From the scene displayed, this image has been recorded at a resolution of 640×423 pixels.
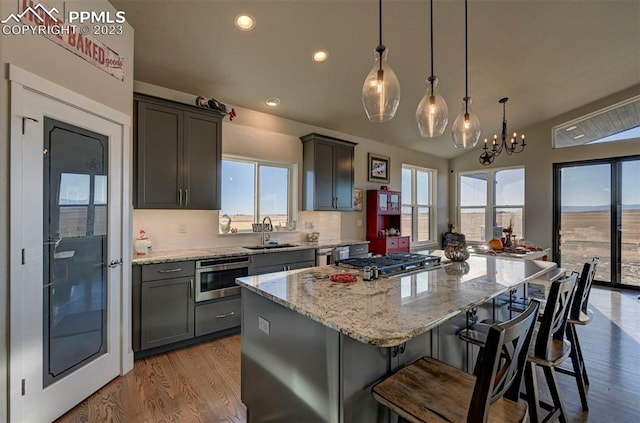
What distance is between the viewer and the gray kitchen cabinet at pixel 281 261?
341cm

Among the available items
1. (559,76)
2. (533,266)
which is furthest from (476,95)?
(533,266)

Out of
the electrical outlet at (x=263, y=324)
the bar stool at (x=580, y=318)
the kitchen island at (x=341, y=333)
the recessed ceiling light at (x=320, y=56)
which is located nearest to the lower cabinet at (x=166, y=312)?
the kitchen island at (x=341, y=333)

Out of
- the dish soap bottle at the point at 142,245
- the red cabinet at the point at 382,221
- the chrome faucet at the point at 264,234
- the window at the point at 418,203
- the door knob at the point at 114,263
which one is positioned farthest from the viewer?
the window at the point at 418,203

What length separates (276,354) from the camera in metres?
1.55

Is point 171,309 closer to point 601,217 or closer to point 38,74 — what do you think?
point 38,74

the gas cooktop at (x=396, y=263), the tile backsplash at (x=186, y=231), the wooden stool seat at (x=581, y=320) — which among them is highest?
the tile backsplash at (x=186, y=231)

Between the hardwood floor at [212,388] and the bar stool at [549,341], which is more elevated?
the bar stool at [549,341]

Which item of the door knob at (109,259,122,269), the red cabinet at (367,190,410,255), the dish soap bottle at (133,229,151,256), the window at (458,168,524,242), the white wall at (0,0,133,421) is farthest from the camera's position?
the window at (458,168,524,242)

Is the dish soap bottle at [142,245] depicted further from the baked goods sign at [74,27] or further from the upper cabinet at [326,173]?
the upper cabinet at [326,173]

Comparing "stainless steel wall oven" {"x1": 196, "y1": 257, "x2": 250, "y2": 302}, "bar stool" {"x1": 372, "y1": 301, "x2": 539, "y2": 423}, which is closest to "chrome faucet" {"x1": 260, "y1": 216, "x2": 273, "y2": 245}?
"stainless steel wall oven" {"x1": 196, "y1": 257, "x2": 250, "y2": 302}

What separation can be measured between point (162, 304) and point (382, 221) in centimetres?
416

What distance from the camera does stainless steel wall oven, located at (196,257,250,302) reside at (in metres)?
2.98

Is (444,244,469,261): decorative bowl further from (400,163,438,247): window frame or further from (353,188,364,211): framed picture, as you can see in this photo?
(400,163,438,247): window frame

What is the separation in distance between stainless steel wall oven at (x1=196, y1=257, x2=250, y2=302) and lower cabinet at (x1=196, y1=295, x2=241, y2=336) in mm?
79
